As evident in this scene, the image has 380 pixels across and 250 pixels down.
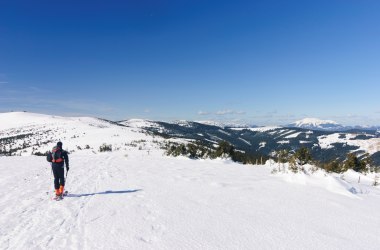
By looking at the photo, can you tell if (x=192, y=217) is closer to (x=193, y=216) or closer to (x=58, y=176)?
(x=193, y=216)

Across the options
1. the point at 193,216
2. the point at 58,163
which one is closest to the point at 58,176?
the point at 58,163

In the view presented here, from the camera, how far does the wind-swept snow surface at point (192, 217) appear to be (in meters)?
6.45

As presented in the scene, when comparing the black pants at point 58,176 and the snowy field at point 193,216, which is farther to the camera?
the black pants at point 58,176

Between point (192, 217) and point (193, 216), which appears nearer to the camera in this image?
point (192, 217)

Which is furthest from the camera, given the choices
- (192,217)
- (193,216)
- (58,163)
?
(58,163)

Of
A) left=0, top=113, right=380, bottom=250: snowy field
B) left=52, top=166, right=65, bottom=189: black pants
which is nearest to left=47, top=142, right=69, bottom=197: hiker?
left=52, top=166, right=65, bottom=189: black pants

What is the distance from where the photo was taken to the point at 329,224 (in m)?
7.84

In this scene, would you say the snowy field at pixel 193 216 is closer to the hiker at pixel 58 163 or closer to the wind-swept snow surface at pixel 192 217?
the wind-swept snow surface at pixel 192 217

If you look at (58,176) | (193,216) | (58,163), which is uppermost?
(58,163)

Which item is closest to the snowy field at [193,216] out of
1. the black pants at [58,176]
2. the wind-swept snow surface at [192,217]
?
the wind-swept snow surface at [192,217]

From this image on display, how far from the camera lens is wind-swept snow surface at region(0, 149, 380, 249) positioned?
645cm

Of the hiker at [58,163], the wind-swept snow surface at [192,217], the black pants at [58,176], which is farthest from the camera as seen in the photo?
the hiker at [58,163]

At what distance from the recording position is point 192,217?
27.5 feet

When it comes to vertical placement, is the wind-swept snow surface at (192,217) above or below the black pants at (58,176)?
below
